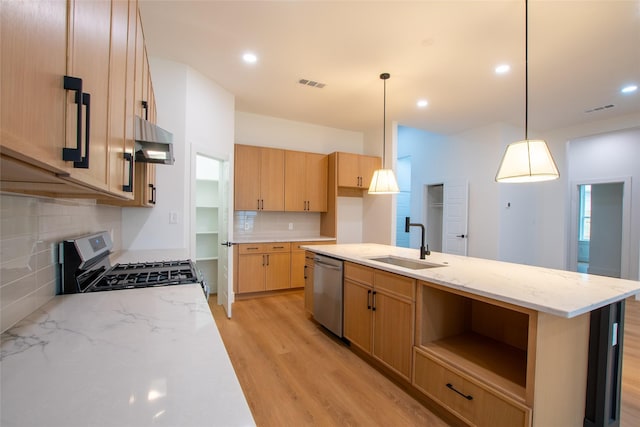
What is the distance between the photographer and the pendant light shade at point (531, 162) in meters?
1.76

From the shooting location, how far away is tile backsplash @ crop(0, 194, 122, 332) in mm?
944

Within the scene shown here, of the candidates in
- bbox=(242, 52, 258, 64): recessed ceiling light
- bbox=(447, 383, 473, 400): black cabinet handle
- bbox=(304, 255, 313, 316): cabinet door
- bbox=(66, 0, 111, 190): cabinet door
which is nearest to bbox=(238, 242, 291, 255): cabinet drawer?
bbox=(304, 255, 313, 316): cabinet door

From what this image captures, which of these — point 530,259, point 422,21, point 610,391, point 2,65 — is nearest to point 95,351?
point 2,65

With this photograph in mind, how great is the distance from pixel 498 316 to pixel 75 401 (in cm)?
235

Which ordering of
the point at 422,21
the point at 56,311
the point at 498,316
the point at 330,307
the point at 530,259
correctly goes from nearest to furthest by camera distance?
the point at 56,311
the point at 498,316
the point at 422,21
the point at 330,307
the point at 530,259

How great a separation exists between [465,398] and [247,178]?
3.75 m

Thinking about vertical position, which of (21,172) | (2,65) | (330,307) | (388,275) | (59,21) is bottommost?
(330,307)

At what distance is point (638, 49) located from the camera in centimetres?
271

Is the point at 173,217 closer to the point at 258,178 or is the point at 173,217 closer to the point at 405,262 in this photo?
the point at 258,178

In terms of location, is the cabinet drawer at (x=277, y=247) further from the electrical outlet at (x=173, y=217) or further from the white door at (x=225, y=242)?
the electrical outlet at (x=173, y=217)

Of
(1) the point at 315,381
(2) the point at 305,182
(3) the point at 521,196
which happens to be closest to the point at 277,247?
(2) the point at 305,182

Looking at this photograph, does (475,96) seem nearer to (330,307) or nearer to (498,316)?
(498,316)

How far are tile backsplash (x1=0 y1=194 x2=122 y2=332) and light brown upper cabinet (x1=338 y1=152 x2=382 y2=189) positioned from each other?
12.3 feet

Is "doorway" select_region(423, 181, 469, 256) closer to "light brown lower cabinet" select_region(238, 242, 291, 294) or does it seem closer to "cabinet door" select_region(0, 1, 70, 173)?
"light brown lower cabinet" select_region(238, 242, 291, 294)
